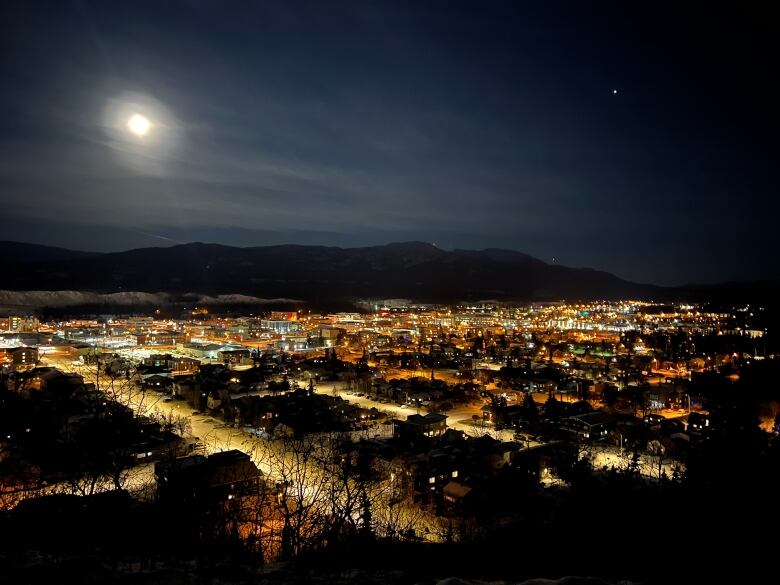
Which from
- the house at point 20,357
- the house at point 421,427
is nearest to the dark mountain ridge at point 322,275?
the house at point 20,357

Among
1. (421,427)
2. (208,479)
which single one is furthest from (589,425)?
(208,479)

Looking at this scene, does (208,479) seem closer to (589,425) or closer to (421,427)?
(421,427)

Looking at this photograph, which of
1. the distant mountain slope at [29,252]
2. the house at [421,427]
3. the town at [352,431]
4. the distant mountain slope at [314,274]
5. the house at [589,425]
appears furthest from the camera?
the distant mountain slope at [29,252]

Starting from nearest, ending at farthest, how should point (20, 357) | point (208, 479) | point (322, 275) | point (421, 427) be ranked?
point (208, 479)
point (421, 427)
point (20, 357)
point (322, 275)

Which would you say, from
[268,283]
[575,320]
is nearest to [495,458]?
[575,320]

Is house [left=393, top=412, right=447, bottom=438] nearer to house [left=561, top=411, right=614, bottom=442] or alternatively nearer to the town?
the town

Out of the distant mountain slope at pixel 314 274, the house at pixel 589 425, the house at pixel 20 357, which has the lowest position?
the house at pixel 20 357

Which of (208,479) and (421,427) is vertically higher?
(208,479)

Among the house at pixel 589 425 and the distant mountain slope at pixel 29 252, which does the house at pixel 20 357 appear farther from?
the distant mountain slope at pixel 29 252

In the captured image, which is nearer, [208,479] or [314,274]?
[208,479]
